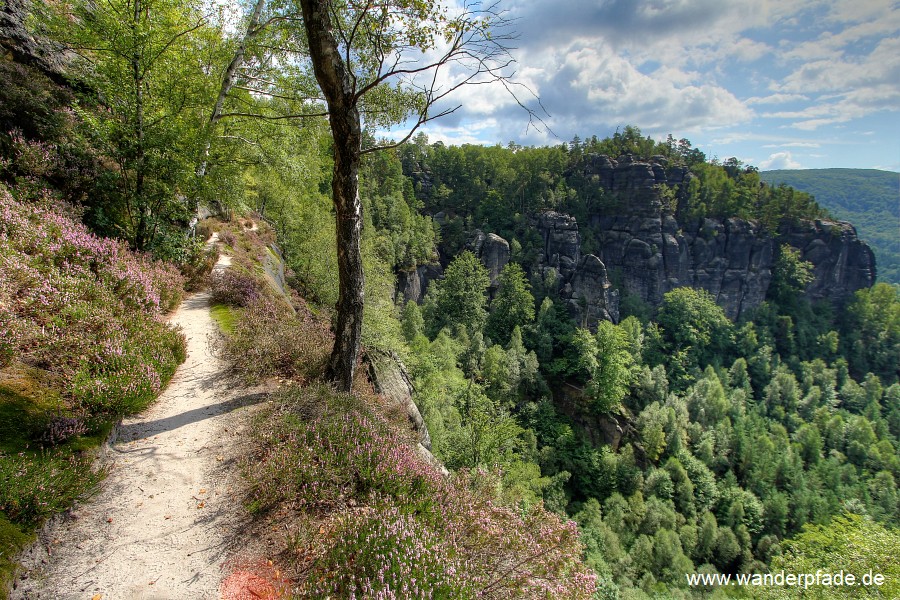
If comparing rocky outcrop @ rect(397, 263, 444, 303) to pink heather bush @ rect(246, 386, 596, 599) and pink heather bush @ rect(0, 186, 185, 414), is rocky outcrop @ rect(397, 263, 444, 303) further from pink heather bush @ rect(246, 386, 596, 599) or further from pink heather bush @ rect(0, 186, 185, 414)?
pink heather bush @ rect(246, 386, 596, 599)

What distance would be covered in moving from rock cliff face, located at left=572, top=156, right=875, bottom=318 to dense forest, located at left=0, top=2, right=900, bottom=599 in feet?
7.20

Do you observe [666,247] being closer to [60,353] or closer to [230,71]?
[230,71]

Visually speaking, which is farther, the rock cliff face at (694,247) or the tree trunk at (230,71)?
the rock cliff face at (694,247)

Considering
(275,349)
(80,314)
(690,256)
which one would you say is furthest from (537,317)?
(80,314)

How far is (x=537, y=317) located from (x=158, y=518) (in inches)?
1917

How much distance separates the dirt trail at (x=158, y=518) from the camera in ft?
10.5

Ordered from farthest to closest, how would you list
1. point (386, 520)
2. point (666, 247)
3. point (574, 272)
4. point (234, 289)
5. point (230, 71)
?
point (666, 247)
point (574, 272)
point (230, 71)
point (234, 289)
point (386, 520)

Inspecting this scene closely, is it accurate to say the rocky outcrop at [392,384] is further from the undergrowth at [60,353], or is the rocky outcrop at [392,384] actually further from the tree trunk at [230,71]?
the tree trunk at [230,71]

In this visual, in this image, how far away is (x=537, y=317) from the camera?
5034 cm

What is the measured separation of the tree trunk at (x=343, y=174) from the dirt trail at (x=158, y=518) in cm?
176

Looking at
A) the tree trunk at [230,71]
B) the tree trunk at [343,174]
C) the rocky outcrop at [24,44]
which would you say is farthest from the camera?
the tree trunk at [230,71]

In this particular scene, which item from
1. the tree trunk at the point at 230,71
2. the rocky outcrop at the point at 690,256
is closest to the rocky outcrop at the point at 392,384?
the tree trunk at the point at 230,71

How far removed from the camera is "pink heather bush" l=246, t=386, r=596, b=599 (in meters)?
3.21

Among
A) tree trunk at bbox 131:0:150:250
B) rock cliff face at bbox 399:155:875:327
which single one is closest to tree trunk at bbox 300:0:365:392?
tree trunk at bbox 131:0:150:250
